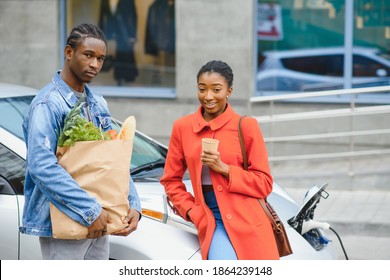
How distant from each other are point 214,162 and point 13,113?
1713 mm

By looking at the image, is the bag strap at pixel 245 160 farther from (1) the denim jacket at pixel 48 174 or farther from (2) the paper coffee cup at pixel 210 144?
(1) the denim jacket at pixel 48 174

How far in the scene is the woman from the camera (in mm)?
4504

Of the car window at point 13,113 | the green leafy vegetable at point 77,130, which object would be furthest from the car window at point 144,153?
the green leafy vegetable at point 77,130

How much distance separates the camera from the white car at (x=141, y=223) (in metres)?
4.83

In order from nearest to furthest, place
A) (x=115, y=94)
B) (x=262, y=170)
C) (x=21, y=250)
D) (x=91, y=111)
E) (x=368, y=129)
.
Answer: (x=91, y=111) → (x=262, y=170) → (x=21, y=250) → (x=368, y=129) → (x=115, y=94)

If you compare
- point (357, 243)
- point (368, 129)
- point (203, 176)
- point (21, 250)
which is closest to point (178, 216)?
point (203, 176)

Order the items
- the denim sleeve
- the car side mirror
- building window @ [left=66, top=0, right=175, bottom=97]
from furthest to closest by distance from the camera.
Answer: building window @ [left=66, top=0, right=175, bottom=97] < the car side mirror < the denim sleeve

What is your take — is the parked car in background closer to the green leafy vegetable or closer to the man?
the man

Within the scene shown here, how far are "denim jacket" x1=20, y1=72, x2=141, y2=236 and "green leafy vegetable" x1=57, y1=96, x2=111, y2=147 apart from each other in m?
0.05

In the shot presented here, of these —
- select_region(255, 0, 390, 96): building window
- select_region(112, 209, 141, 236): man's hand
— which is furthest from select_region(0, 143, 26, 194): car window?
select_region(255, 0, 390, 96): building window

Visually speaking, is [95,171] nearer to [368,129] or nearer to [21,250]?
[21,250]

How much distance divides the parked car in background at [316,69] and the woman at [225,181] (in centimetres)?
746

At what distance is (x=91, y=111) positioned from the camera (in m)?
4.25

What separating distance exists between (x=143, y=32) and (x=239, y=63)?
1669 millimetres
